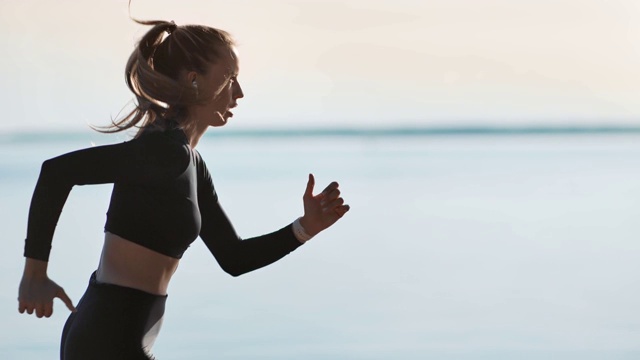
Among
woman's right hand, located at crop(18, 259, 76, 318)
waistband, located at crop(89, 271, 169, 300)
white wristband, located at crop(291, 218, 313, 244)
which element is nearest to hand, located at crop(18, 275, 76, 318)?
woman's right hand, located at crop(18, 259, 76, 318)

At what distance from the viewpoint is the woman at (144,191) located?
1.83m

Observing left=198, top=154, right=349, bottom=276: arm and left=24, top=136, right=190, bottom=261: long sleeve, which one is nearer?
left=24, top=136, right=190, bottom=261: long sleeve

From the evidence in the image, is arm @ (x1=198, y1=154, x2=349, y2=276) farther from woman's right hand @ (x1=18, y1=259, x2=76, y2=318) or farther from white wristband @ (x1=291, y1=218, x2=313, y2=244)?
woman's right hand @ (x1=18, y1=259, x2=76, y2=318)

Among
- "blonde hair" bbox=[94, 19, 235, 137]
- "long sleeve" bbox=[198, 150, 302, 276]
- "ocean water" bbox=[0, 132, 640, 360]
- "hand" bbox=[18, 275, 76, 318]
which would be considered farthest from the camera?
"ocean water" bbox=[0, 132, 640, 360]

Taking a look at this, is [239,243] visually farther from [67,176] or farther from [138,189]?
[67,176]

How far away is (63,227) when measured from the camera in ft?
21.9

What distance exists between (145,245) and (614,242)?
4.66m

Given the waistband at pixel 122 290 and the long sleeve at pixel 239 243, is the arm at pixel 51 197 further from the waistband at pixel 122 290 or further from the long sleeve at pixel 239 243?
the long sleeve at pixel 239 243

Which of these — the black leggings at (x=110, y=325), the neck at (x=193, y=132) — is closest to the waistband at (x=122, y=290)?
the black leggings at (x=110, y=325)

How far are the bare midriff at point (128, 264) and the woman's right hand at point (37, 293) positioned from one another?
0.34ft

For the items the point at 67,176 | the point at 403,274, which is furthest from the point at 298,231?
the point at 403,274

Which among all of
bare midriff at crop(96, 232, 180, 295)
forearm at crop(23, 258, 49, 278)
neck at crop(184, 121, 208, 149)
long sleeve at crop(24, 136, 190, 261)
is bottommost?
forearm at crop(23, 258, 49, 278)

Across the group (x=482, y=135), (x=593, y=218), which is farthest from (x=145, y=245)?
(x=482, y=135)

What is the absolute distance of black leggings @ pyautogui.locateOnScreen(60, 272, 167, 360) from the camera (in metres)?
1.87
